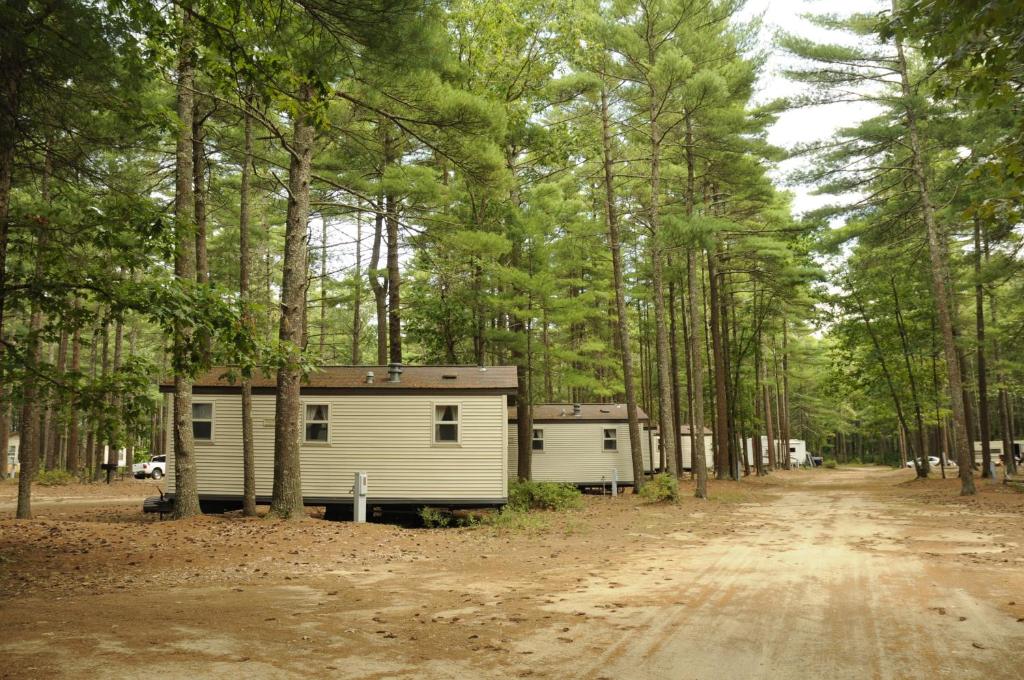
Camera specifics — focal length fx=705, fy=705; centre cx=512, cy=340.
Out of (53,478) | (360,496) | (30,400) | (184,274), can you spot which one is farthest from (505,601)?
(53,478)

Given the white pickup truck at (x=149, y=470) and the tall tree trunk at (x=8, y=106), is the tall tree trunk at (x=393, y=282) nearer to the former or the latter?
the tall tree trunk at (x=8, y=106)

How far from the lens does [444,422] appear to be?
14938mm

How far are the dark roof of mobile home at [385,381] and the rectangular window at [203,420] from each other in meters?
0.32

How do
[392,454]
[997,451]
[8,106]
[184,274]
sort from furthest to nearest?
[997,451] → [392,454] → [184,274] → [8,106]

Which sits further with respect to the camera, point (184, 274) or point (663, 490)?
point (663, 490)

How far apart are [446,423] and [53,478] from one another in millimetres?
19571

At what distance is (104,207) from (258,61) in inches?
122

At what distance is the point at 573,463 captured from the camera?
23.7 m

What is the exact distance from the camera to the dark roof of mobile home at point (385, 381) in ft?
48.8

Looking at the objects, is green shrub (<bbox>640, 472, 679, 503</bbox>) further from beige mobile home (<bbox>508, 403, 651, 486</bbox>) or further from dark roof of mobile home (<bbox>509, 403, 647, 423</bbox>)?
dark roof of mobile home (<bbox>509, 403, 647, 423</bbox>)

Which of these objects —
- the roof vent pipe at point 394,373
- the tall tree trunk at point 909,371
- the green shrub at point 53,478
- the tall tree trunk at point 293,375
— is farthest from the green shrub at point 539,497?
the green shrub at point 53,478

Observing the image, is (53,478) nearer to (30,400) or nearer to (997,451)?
(30,400)

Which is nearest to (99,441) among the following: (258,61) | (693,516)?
(258,61)

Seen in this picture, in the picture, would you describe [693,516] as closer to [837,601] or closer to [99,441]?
[837,601]
